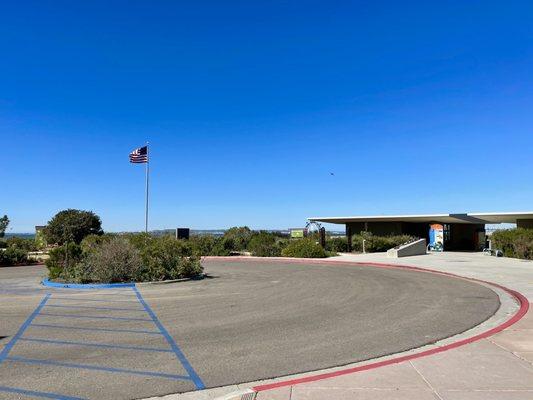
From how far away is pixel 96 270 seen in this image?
18.4m

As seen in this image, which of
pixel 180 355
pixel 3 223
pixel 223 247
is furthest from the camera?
pixel 3 223

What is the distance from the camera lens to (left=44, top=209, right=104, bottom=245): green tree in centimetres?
6594

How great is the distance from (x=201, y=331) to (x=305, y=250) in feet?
84.5

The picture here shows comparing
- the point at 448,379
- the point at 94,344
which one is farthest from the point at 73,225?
the point at 448,379

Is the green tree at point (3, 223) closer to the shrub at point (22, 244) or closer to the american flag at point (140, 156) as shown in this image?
the shrub at point (22, 244)

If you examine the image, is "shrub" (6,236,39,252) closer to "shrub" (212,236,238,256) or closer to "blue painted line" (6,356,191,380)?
"shrub" (212,236,238,256)

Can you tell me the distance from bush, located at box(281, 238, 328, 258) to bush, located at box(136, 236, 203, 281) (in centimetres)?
1483

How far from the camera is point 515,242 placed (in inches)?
1192

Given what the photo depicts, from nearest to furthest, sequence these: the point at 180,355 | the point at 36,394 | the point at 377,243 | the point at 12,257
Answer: the point at 36,394, the point at 180,355, the point at 12,257, the point at 377,243

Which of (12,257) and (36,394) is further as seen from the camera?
(12,257)

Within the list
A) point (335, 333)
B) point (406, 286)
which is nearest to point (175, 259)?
point (406, 286)

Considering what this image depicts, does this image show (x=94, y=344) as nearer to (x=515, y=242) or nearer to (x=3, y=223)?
(x=515, y=242)

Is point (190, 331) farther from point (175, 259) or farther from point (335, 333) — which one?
point (175, 259)

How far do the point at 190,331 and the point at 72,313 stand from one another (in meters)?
4.06
